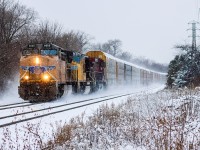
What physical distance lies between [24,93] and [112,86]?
649 inches

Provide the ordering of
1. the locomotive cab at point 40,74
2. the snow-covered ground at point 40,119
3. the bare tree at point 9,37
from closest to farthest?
the snow-covered ground at point 40,119 → the locomotive cab at point 40,74 → the bare tree at point 9,37

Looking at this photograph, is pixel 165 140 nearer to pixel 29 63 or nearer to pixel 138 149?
pixel 138 149

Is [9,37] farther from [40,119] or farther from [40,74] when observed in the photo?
[40,119]

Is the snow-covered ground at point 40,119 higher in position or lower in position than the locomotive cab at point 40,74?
lower

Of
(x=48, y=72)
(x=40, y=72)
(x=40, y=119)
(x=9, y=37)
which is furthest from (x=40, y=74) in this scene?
(x=9, y=37)

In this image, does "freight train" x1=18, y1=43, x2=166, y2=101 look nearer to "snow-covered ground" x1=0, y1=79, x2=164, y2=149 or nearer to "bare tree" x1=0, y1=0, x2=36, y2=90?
"snow-covered ground" x1=0, y1=79, x2=164, y2=149

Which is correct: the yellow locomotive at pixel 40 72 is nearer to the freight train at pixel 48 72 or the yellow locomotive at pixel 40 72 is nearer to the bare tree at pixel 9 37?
the freight train at pixel 48 72

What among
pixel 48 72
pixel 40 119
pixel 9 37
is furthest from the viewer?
pixel 9 37

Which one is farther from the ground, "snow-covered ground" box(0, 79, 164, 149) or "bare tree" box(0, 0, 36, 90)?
"bare tree" box(0, 0, 36, 90)

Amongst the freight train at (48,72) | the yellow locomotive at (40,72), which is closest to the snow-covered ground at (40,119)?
the freight train at (48,72)

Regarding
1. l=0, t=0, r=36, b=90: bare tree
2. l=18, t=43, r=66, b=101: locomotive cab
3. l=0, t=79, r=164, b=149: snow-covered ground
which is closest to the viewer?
l=0, t=79, r=164, b=149: snow-covered ground

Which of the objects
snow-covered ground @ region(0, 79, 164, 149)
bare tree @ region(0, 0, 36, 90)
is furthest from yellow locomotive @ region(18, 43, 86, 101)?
bare tree @ region(0, 0, 36, 90)

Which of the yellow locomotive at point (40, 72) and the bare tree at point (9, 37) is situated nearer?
the yellow locomotive at point (40, 72)

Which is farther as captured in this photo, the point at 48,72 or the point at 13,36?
the point at 13,36
